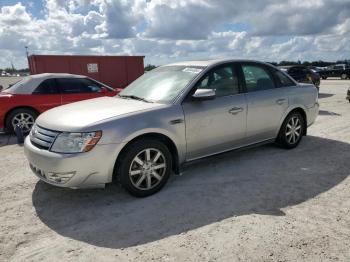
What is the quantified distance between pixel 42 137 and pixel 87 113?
0.59 m

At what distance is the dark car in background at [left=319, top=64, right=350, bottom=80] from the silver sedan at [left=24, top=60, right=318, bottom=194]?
3123 cm

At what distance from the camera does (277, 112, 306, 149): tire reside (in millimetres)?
5836

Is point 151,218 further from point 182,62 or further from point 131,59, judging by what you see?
point 131,59

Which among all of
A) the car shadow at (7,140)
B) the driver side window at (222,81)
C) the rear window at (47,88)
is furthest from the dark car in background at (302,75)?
the car shadow at (7,140)

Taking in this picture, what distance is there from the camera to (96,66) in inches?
543

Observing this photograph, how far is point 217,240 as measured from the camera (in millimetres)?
3199

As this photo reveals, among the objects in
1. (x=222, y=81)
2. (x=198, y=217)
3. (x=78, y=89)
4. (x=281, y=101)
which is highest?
(x=222, y=81)

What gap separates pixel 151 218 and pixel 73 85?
5.80 m

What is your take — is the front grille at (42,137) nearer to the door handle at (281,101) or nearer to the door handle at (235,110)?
the door handle at (235,110)

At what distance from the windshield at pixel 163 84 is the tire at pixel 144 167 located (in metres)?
0.71

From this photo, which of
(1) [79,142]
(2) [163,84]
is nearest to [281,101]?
(2) [163,84]

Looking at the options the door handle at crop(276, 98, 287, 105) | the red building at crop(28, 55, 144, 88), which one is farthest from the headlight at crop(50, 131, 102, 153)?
the red building at crop(28, 55, 144, 88)

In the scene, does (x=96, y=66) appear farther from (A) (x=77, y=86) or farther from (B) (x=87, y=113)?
(B) (x=87, y=113)

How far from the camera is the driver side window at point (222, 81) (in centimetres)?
476
